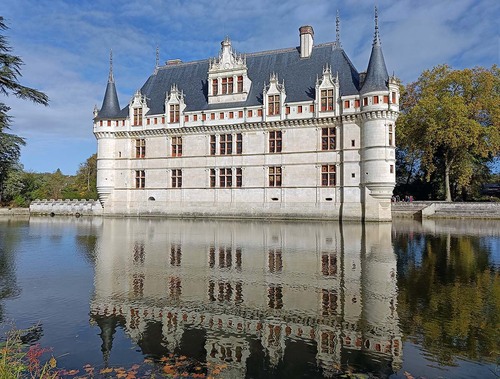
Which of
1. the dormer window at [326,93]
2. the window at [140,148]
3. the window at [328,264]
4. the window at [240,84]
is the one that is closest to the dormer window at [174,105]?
the window at [140,148]

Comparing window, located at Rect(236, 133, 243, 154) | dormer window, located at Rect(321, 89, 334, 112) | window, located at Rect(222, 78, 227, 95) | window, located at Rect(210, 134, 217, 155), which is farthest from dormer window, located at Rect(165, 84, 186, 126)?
dormer window, located at Rect(321, 89, 334, 112)

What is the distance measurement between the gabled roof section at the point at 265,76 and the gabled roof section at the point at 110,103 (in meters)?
2.84

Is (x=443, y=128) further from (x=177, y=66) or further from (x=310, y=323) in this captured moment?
(x=310, y=323)

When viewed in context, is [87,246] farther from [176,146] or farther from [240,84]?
[240,84]

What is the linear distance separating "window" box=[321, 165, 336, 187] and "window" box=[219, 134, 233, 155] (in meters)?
8.27

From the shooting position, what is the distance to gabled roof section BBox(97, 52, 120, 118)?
127ft

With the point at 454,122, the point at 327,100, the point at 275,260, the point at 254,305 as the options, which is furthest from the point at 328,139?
the point at 254,305

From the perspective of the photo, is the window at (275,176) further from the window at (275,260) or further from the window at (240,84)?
the window at (275,260)

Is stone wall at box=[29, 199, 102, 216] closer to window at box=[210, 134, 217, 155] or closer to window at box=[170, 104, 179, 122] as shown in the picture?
window at box=[170, 104, 179, 122]

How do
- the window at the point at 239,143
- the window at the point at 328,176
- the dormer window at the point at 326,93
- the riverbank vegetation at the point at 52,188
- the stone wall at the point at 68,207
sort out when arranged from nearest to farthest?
the dormer window at the point at 326,93 → the window at the point at 328,176 → the window at the point at 239,143 → the stone wall at the point at 68,207 → the riverbank vegetation at the point at 52,188

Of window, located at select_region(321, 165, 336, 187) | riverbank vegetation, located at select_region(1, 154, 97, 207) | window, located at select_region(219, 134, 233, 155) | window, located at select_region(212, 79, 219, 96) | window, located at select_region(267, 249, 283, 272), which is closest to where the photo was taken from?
window, located at select_region(267, 249, 283, 272)

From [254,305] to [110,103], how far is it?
117 ft

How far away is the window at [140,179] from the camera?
38312 millimetres

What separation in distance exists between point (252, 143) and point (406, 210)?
49.1 feet
